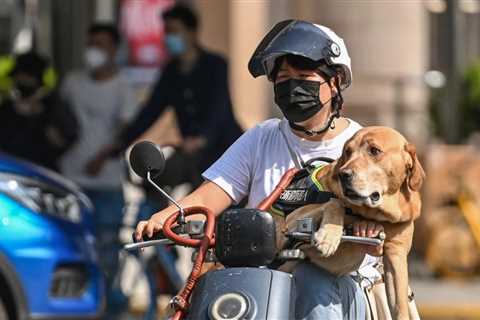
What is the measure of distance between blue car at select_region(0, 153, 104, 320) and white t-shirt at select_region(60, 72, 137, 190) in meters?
1.38

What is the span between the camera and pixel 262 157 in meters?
5.43

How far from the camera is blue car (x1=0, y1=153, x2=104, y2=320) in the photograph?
27.2 ft

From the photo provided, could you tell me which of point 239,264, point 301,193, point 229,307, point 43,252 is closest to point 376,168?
point 301,193

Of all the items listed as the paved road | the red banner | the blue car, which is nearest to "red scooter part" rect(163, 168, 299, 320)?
the blue car

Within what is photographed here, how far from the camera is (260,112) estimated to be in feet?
39.5

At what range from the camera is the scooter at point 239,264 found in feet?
15.2

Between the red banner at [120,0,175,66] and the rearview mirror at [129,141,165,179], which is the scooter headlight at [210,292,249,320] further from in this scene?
the red banner at [120,0,175,66]

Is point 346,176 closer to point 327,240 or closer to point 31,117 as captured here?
point 327,240

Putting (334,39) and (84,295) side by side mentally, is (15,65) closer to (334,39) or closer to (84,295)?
(84,295)

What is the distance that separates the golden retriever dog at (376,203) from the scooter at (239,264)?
0.07 m

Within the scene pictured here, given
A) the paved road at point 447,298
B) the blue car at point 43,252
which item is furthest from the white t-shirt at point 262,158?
the paved road at point 447,298

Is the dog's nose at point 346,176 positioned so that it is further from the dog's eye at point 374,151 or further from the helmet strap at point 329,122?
the helmet strap at point 329,122

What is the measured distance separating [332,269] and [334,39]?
0.82m

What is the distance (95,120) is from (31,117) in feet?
1.75
